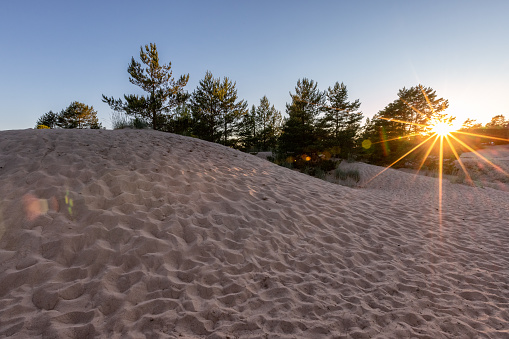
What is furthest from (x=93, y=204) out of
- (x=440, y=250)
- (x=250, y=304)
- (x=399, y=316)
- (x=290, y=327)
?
(x=440, y=250)

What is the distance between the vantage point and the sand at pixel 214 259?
7.38 ft

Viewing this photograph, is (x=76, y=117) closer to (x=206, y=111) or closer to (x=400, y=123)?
(x=206, y=111)

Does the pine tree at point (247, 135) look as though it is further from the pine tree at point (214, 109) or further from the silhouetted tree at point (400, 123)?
the silhouetted tree at point (400, 123)

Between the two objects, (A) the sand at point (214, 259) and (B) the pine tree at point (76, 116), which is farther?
(B) the pine tree at point (76, 116)

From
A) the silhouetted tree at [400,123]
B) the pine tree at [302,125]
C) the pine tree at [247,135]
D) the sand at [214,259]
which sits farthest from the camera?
the pine tree at [247,135]

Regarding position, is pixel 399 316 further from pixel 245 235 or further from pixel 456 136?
pixel 456 136

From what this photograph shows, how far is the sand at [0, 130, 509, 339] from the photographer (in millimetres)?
2248

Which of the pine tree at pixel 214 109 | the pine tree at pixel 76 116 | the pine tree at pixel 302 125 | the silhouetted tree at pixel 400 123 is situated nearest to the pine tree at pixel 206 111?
the pine tree at pixel 214 109

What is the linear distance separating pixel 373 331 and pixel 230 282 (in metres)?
1.61

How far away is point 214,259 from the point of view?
10.4ft

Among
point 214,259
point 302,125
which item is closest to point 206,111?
point 302,125

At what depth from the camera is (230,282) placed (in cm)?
280

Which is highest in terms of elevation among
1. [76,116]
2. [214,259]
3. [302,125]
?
[76,116]

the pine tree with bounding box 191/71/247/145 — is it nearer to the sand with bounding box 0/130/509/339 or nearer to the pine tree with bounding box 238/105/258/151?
the pine tree with bounding box 238/105/258/151
